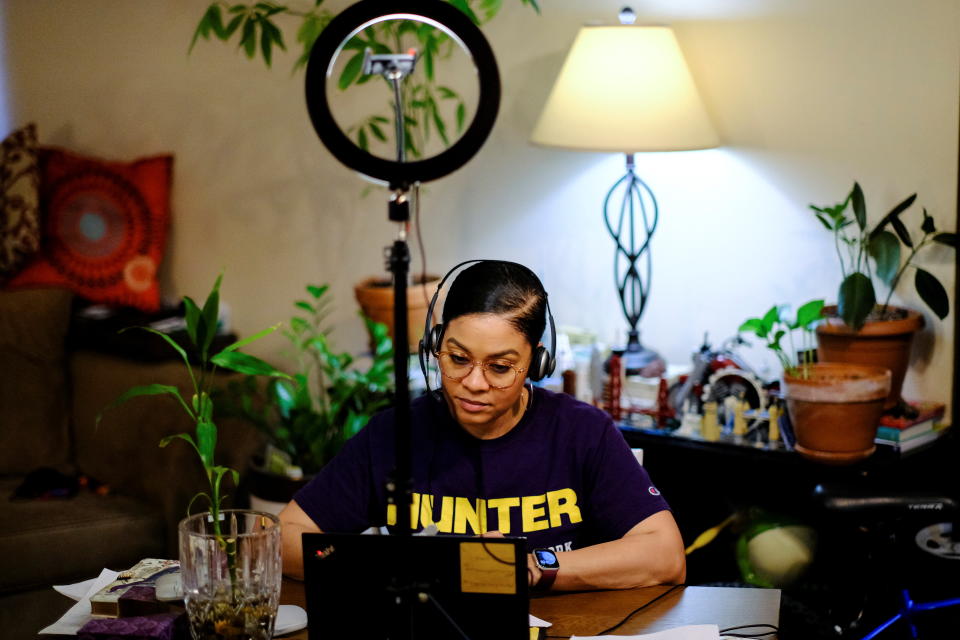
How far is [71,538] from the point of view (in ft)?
9.25

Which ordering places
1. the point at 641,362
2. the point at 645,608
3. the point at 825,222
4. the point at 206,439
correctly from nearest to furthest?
the point at 645,608 → the point at 206,439 → the point at 825,222 → the point at 641,362

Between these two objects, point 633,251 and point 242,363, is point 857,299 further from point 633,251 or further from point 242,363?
point 242,363

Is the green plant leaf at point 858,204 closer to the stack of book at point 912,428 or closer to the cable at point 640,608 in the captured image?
the stack of book at point 912,428

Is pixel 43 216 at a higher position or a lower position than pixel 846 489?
higher

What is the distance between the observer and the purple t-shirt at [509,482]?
180cm

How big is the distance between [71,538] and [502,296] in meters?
1.61

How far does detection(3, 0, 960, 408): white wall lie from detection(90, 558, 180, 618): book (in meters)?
1.72

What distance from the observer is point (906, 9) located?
2.53 m

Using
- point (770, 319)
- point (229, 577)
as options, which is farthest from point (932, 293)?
point (229, 577)

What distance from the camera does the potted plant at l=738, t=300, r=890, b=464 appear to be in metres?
2.32

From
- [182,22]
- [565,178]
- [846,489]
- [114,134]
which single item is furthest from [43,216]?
[846,489]

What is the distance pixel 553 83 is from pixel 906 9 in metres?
0.93

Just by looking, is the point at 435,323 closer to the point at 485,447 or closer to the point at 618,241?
the point at 485,447

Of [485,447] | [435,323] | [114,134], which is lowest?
[485,447]
